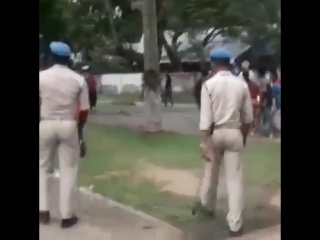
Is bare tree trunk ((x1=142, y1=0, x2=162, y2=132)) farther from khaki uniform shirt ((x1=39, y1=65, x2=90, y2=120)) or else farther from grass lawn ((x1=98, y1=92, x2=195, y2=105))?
khaki uniform shirt ((x1=39, y1=65, x2=90, y2=120))

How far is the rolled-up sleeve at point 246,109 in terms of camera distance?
412 cm

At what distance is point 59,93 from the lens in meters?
4.11

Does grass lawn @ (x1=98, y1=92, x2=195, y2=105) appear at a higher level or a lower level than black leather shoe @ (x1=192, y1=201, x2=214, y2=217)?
higher

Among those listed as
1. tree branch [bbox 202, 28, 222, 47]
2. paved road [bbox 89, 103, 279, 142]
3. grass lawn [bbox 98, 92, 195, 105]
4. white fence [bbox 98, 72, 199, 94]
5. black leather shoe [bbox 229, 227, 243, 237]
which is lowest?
black leather shoe [bbox 229, 227, 243, 237]

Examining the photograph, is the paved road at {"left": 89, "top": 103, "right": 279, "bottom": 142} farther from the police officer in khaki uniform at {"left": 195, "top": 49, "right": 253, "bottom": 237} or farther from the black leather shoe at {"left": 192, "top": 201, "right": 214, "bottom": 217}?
the black leather shoe at {"left": 192, "top": 201, "right": 214, "bottom": 217}

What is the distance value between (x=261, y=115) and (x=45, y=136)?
2.76ft

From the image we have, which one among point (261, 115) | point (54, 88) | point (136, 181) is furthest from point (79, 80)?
point (261, 115)

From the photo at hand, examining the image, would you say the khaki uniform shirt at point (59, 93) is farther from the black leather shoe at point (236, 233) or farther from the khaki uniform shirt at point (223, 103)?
the black leather shoe at point (236, 233)

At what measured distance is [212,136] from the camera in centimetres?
412

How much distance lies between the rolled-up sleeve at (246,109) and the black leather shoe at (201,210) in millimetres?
367

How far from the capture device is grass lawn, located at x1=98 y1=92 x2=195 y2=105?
13.5 ft

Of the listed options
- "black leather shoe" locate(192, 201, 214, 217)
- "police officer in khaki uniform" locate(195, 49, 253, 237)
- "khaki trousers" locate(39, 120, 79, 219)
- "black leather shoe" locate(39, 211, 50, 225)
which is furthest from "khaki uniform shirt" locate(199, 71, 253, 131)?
"black leather shoe" locate(39, 211, 50, 225)
